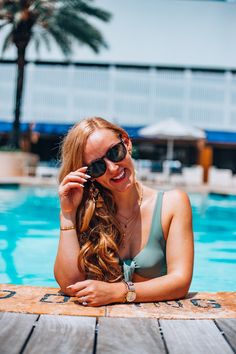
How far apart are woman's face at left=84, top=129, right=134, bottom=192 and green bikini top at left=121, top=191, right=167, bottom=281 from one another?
20 cm

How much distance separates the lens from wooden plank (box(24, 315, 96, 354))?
1359 millimetres

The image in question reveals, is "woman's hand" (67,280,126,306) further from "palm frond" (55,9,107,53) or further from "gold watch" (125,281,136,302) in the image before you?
"palm frond" (55,9,107,53)

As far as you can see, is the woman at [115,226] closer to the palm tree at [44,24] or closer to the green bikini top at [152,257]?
the green bikini top at [152,257]

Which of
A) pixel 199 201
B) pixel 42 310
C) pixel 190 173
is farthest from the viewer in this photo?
pixel 190 173

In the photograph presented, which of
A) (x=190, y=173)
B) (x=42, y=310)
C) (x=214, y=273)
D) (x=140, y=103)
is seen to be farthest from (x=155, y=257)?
(x=140, y=103)

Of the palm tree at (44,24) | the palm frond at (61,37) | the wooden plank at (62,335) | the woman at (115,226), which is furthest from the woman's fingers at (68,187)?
the palm frond at (61,37)

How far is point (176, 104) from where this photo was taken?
26.8m

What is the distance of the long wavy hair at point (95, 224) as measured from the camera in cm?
193

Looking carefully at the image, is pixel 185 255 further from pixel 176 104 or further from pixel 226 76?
pixel 226 76

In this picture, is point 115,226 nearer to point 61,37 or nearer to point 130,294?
point 130,294

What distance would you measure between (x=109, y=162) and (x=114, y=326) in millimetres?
615

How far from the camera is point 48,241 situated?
6.08 m

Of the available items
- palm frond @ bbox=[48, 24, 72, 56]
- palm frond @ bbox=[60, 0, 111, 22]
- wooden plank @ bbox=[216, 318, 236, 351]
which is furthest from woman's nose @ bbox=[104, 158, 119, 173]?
palm frond @ bbox=[48, 24, 72, 56]

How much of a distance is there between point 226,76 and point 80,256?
27.2m
